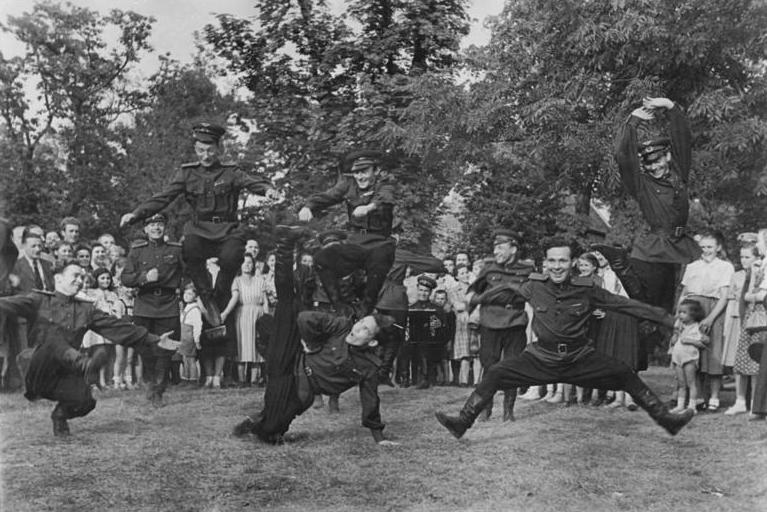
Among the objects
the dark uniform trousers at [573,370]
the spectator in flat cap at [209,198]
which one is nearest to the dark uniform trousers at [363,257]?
the spectator in flat cap at [209,198]

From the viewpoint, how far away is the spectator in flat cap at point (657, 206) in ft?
23.8

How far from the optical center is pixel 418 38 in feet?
43.4

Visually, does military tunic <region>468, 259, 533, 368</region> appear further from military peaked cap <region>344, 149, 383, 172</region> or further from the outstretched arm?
the outstretched arm

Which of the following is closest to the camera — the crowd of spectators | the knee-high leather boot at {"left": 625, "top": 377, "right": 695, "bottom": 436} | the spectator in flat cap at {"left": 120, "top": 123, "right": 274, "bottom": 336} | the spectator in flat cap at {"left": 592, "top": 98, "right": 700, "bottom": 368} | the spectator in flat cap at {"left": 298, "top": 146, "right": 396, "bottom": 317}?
the knee-high leather boot at {"left": 625, "top": 377, "right": 695, "bottom": 436}

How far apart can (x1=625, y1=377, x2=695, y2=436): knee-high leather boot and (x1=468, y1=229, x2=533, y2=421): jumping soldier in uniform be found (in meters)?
1.78

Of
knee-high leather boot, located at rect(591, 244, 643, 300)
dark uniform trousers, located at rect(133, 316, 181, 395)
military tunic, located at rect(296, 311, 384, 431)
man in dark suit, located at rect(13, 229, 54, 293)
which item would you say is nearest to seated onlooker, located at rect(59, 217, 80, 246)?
man in dark suit, located at rect(13, 229, 54, 293)

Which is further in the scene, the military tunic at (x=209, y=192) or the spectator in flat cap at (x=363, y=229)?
the military tunic at (x=209, y=192)

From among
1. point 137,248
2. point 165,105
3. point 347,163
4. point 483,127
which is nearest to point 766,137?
point 483,127

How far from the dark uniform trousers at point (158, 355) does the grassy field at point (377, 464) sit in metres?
0.32

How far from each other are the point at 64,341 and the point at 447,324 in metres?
5.17

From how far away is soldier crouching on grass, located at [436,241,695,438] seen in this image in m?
6.38

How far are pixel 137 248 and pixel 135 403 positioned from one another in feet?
5.35

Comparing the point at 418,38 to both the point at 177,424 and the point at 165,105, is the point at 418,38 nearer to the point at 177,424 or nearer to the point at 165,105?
the point at 165,105

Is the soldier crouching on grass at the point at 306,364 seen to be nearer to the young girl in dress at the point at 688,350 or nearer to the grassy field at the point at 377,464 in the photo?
the grassy field at the point at 377,464
